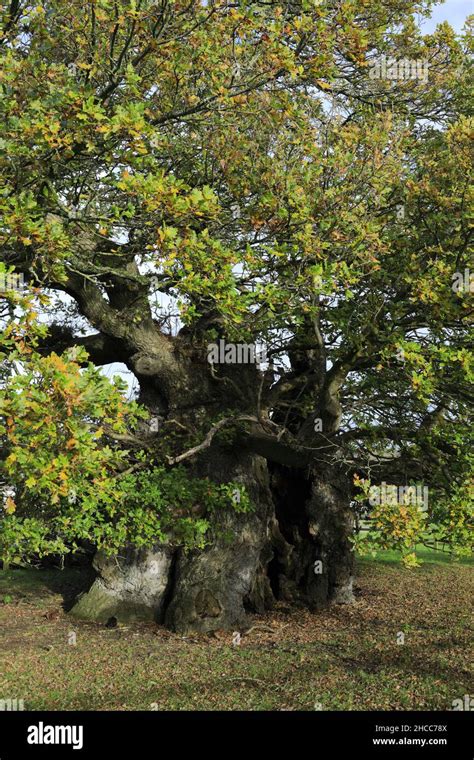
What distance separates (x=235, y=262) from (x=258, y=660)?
6766mm

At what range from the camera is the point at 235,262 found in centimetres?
1018

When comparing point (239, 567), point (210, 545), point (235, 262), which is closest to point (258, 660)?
point (239, 567)

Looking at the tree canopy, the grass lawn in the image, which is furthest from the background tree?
the grass lawn

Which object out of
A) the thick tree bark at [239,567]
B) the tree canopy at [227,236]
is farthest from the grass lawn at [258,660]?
the tree canopy at [227,236]

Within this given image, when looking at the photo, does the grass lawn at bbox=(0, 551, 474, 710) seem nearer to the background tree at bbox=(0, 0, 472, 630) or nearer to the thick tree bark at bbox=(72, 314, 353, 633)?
the thick tree bark at bbox=(72, 314, 353, 633)

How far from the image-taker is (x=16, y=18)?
29.1 feet

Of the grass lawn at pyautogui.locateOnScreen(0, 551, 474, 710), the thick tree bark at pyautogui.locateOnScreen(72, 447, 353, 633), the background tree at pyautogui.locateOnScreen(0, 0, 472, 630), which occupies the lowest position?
the grass lawn at pyautogui.locateOnScreen(0, 551, 474, 710)

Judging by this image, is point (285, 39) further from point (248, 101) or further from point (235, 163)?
point (235, 163)

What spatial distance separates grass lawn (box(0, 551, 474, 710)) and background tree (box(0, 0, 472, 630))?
45.5 inches

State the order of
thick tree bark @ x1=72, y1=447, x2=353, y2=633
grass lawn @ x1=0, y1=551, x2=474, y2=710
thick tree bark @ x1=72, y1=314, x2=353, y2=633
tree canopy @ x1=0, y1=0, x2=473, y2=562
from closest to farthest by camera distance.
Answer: tree canopy @ x1=0, y1=0, x2=473, y2=562, grass lawn @ x1=0, y1=551, x2=474, y2=710, thick tree bark @ x1=72, y1=314, x2=353, y2=633, thick tree bark @ x1=72, y1=447, x2=353, y2=633

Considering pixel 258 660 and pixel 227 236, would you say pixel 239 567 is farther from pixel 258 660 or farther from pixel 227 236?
pixel 227 236

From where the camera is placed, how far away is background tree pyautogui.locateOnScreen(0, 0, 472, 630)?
28.0 ft

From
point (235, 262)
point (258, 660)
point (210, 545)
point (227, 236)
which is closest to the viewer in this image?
point (235, 262)
